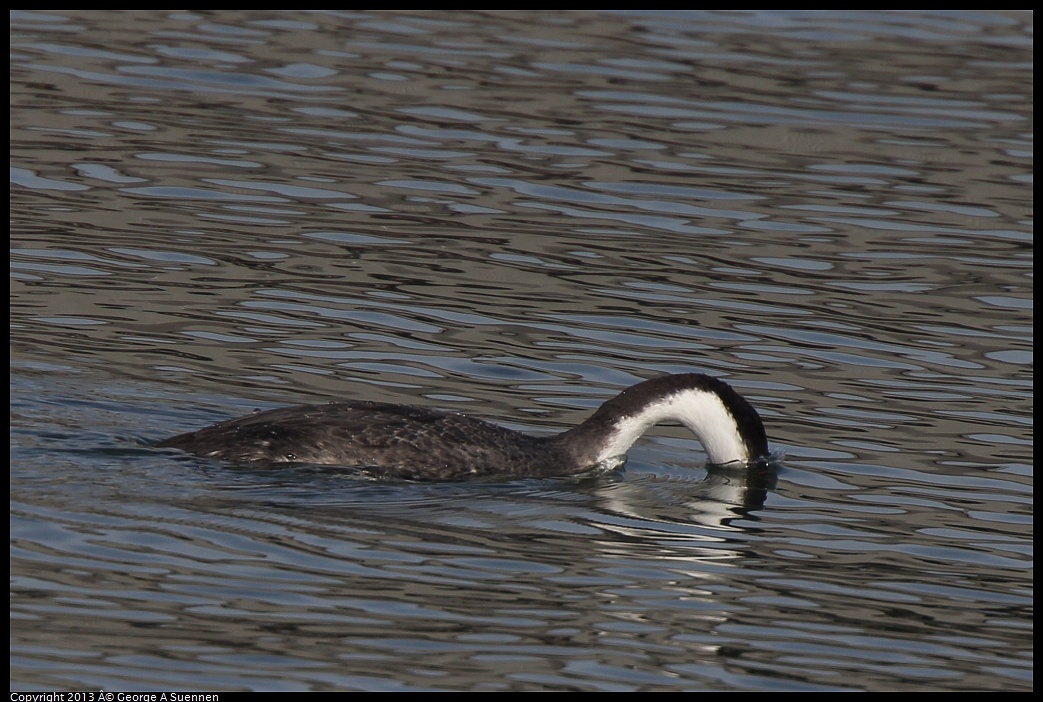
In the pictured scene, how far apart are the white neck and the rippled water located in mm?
208

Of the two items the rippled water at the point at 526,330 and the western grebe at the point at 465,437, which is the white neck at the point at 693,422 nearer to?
the western grebe at the point at 465,437

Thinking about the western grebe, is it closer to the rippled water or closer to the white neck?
the white neck

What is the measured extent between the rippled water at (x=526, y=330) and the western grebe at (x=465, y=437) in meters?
0.18

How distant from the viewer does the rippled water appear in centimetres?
826

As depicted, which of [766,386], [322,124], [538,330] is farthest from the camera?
[322,124]

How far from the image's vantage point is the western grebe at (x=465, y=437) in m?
10.5

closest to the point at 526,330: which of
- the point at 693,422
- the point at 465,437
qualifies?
the point at 693,422

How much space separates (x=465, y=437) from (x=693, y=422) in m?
1.52

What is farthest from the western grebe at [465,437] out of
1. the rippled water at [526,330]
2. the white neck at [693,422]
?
the rippled water at [526,330]

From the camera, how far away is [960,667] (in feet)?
26.6

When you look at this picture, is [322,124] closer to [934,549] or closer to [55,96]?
[55,96]
